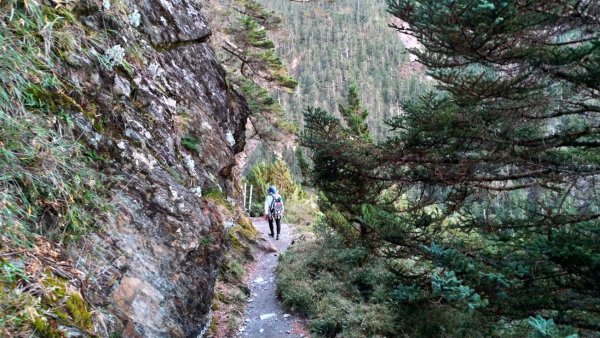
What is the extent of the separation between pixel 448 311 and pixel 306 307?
9.97ft

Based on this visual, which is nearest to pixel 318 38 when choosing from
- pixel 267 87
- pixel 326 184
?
pixel 267 87

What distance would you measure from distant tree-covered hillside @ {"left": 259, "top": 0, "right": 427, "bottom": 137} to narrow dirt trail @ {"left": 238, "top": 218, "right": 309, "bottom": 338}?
7198 centimetres

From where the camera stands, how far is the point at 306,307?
285 inches

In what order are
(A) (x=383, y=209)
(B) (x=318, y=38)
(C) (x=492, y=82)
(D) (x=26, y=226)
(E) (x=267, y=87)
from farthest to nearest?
1. (B) (x=318, y=38)
2. (E) (x=267, y=87)
3. (A) (x=383, y=209)
4. (C) (x=492, y=82)
5. (D) (x=26, y=226)

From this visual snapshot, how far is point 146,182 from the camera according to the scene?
4.12 m

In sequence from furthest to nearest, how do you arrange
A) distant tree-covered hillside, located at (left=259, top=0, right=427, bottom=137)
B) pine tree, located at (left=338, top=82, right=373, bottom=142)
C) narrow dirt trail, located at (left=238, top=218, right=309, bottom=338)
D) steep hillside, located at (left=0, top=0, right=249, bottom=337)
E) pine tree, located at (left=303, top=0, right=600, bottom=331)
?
distant tree-covered hillside, located at (left=259, top=0, right=427, bottom=137), pine tree, located at (left=338, top=82, right=373, bottom=142), narrow dirt trail, located at (left=238, top=218, right=309, bottom=338), pine tree, located at (left=303, top=0, right=600, bottom=331), steep hillside, located at (left=0, top=0, right=249, bottom=337)

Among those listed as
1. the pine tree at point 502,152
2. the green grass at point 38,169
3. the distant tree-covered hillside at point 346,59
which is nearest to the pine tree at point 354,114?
the pine tree at point 502,152

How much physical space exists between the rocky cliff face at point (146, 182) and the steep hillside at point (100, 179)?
0.02 m

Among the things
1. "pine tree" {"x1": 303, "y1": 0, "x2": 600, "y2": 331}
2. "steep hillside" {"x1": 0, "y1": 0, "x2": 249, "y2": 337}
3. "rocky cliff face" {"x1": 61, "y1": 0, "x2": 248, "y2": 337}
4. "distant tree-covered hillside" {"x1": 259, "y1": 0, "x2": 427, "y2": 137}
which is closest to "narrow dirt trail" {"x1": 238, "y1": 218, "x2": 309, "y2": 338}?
"steep hillside" {"x1": 0, "y1": 0, "x2": 249, "y2": 337}

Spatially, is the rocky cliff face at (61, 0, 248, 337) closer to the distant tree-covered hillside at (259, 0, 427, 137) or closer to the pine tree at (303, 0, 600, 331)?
the pine tree at (303, 0, 600, 331)

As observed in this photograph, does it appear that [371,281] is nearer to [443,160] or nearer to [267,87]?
[443,160]

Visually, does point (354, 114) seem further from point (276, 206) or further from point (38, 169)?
point (38, 169)

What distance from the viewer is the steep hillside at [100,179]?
2328mm

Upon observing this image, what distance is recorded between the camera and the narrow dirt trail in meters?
6.67
